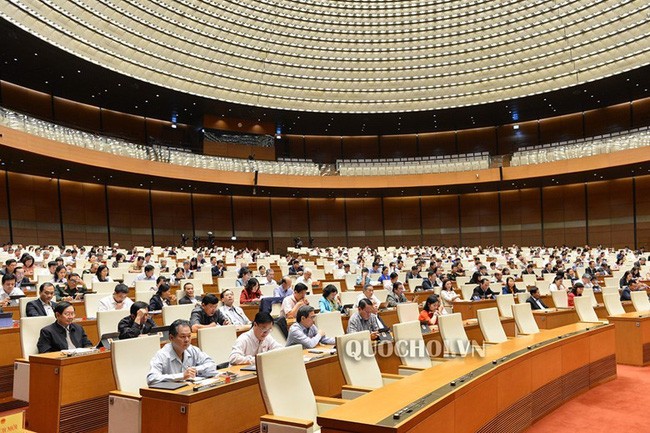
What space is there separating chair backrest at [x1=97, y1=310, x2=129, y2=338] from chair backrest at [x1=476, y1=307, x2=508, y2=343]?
4399 millimetres

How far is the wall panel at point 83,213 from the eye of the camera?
1014 inches

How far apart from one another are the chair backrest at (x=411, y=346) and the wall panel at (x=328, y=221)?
28.1 metres

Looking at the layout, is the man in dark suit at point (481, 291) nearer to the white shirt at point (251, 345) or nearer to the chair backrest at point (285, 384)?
the white shirt at point (251, 345)

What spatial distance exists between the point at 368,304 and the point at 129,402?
322 cm

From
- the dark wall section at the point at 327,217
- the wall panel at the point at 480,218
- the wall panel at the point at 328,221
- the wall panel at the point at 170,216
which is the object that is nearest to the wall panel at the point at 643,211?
the dark wall section at the point at 327,217

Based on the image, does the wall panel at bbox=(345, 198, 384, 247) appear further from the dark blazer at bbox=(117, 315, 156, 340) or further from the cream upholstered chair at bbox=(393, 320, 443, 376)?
the dark blazer at bbox=(117, 315, 156, 340)

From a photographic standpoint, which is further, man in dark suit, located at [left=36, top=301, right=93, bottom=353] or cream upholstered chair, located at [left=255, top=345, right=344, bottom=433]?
man in dark suit, located at [left=36, top=301, right=93, bottom=353]

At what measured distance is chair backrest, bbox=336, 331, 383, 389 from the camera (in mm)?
4883

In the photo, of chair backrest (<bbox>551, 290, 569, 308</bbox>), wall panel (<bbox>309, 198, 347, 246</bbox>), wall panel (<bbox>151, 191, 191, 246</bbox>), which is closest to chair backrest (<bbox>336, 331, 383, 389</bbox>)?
chair backrest (<bbox>551, 290, 569, 308</bbox>)

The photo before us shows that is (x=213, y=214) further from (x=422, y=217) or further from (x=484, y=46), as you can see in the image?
(x=484, y=46)

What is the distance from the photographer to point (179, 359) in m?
4.85

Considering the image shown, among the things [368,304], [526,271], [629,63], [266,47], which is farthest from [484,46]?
[368,304]

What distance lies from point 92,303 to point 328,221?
87.5ft

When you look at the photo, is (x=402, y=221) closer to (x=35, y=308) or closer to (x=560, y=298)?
(x=560, y=298)
